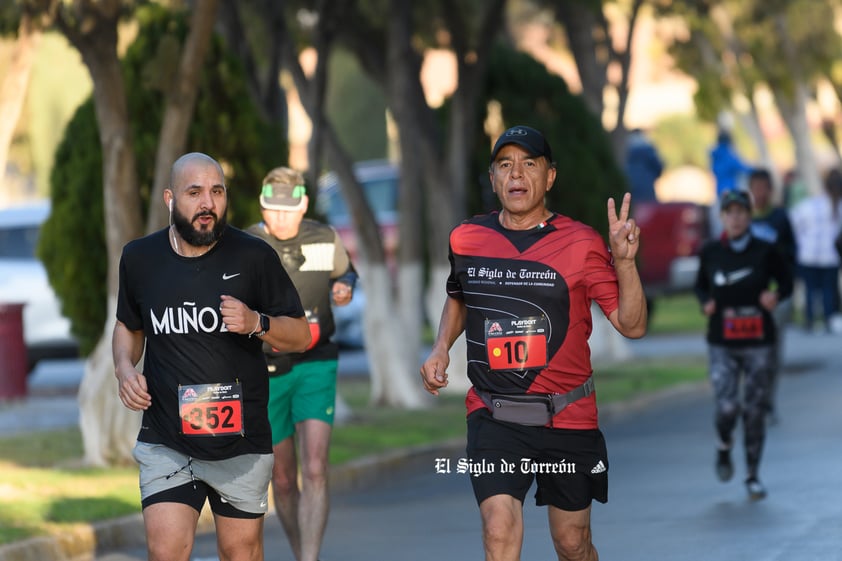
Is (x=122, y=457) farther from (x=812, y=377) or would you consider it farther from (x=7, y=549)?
(x=812, y=377)

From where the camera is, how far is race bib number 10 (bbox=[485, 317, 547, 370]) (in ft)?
22.4

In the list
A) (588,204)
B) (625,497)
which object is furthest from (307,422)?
(588,204)

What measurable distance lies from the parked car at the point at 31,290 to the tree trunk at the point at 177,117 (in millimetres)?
7566

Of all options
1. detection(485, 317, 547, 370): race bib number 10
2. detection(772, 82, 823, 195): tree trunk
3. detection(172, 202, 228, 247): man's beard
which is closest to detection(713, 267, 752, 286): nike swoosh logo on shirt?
detection(485, 317, 547, 370): race bib number 10

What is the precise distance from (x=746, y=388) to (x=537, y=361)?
208 inches

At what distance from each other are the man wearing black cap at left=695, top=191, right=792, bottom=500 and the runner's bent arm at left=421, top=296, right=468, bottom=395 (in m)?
4.91

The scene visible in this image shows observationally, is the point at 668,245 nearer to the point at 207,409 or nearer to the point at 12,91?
the point at 12,91

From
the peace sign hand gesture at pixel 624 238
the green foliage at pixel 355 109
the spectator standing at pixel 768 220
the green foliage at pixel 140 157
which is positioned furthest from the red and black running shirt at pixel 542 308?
the green foliage at pixel 355 109

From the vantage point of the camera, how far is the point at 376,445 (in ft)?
46.9

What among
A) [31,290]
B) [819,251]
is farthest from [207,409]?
[819,251]

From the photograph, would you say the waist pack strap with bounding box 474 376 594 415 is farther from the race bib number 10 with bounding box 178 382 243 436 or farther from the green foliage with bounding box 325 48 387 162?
the green foliage with bounding box 325 48 387 162

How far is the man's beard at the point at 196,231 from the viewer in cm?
670

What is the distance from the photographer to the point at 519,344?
6.82m

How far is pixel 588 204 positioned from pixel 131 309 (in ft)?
46.0
